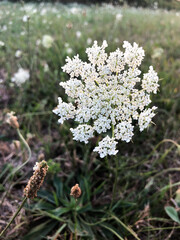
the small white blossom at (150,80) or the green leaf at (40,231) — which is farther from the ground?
the small white blossom at (150,80)

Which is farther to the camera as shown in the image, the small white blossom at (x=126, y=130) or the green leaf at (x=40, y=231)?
the green leaf at (x=40, y=231)

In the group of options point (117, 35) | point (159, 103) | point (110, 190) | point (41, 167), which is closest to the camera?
point (41, 167)

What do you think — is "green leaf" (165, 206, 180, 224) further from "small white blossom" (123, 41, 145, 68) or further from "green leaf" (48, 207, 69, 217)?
"small white blossom" (123, 41, 145, 68)

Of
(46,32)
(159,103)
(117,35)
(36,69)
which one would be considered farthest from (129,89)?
(46,32)

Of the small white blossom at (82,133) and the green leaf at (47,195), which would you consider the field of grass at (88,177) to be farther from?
the small white blossom at (82,133)

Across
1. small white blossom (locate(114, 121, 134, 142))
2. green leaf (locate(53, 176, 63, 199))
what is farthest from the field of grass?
small white blossom (locate(114, 121, 134, 142))

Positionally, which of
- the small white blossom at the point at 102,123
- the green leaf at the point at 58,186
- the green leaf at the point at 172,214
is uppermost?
the small white blossom at the point at 102,123

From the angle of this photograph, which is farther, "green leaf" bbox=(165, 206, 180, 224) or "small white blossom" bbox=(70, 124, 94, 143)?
"green leaf" bbox=(165, 206, 180, 224)

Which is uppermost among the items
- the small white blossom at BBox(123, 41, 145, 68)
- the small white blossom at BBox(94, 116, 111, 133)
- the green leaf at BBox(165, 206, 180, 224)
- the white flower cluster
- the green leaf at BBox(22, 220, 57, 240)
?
the small white blossom at BBox(123, 41, 145, 68)

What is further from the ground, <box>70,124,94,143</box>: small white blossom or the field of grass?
<box>70,124,94,143</box>: small white blossom

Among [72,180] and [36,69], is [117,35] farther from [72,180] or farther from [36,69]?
[72,180]

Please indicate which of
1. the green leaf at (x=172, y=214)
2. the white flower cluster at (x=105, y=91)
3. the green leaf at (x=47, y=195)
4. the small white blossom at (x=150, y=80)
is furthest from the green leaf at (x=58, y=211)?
the small white blossom at (x=150, y=80)
